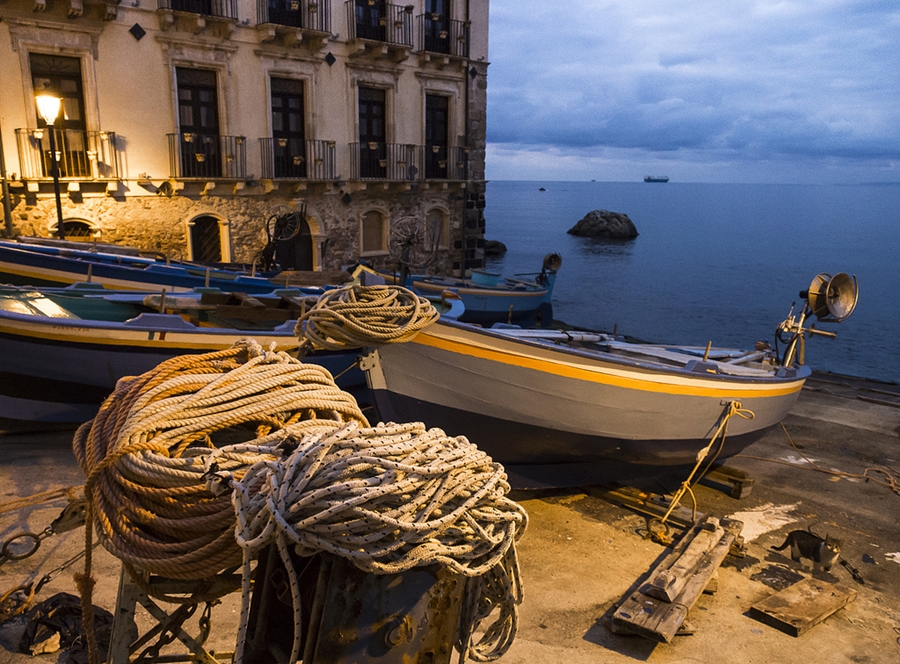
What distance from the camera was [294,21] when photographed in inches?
674

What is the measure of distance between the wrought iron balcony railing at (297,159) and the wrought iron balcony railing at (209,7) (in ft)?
9.05

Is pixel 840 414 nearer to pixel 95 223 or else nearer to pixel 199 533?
pixel 199 533

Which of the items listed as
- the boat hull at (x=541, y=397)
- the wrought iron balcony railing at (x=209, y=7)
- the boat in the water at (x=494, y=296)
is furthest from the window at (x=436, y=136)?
the boat hull at (x=541, y=397)

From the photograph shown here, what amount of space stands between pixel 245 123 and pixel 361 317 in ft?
45.7

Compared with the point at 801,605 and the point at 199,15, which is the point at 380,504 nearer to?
the point at 801,605

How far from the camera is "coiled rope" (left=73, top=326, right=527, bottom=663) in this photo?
6.07ft

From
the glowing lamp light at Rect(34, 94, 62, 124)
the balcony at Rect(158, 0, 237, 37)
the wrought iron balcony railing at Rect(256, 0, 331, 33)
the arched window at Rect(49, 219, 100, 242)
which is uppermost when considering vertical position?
the wrought iron balcony railing at Rect(256, 0, 331, 33)

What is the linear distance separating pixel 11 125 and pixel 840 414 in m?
15.4

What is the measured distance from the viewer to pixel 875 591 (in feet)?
19.8

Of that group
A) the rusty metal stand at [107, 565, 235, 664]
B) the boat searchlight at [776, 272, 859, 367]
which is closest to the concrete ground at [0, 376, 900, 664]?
the boat searchlight at [776, 272, 859, 367]

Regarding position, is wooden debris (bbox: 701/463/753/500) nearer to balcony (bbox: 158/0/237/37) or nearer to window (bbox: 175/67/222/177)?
window (bbox: 175/67/222/177)

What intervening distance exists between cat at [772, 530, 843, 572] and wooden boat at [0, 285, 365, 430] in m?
5.18

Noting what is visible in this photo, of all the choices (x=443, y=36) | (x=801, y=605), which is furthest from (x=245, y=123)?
(x=801, y=605)

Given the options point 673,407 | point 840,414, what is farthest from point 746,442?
point 840,414
